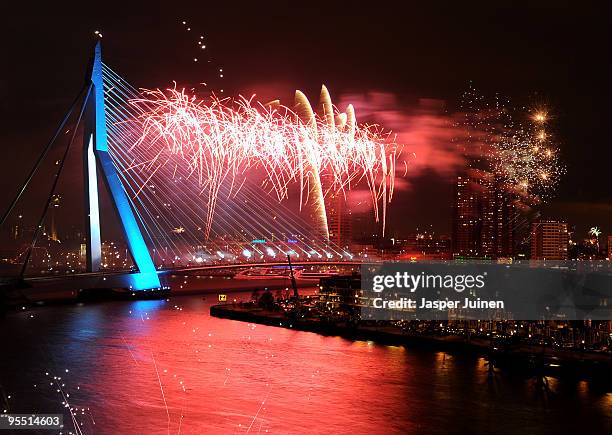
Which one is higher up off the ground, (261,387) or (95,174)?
(95,174)

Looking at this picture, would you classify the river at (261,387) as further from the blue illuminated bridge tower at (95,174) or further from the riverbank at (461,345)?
the blue illuminated bridge tower at (95,174)

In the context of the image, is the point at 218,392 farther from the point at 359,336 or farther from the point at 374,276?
the point at 374,276

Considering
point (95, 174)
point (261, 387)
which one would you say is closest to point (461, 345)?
point (261, 387)

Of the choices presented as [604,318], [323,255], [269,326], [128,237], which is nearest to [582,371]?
[604,318]

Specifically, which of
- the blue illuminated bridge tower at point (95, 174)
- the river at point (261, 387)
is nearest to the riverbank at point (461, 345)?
the river at point (261, 387)

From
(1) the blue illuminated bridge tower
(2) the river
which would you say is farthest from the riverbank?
(1) the blue illuminated bridge tower

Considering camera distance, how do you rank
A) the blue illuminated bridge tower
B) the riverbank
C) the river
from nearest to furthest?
1. the river
2. the riverbank
3. the blue illuminated bridge tower

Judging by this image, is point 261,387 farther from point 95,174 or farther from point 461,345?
point 95,174

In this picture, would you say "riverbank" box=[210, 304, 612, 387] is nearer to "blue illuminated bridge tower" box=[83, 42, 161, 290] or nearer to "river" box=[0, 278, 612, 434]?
"river" box=[0, 278, 612, 434]
